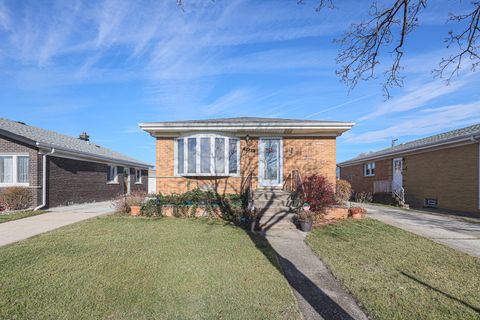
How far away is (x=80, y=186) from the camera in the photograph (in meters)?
15.0

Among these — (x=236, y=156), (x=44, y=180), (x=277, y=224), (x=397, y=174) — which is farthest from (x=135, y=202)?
(x=397, y=174)

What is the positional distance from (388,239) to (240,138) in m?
7.27

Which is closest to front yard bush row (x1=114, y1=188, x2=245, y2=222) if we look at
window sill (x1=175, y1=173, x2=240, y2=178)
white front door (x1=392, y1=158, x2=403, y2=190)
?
window sill (x1=175, y1=173, x2=240, y2=178)

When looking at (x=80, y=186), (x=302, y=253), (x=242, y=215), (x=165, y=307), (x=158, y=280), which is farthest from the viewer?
(x=80, y=186)

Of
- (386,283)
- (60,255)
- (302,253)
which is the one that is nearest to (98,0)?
(60,255)

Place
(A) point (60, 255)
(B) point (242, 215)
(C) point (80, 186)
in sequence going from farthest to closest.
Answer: (C) point (80, 186) → (B) point (242, 215) → (A) point (60, 255)

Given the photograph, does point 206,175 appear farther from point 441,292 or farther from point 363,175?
point 363,175

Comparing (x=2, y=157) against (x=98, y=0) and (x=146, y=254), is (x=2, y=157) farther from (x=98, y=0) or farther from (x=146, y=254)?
(x=146, y=254)

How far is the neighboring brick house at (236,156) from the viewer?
1146 centimetres

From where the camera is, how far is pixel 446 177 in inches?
540

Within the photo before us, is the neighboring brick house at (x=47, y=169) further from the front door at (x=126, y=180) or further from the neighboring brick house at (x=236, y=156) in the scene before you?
the neighboring brick house at (x=236, y=156)

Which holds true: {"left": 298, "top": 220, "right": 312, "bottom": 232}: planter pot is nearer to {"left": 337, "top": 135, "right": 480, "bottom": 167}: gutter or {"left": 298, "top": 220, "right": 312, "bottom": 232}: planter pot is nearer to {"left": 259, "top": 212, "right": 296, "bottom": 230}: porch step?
{"left": 259, "top": 212, "right": 296, "bottom": 230}: porch step

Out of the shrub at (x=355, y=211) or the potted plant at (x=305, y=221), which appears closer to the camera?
the potted plant at (x=305, y=221)

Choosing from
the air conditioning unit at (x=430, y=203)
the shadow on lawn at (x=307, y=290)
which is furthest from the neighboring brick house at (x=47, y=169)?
the air conditioning unit at (x=430, y=203)
